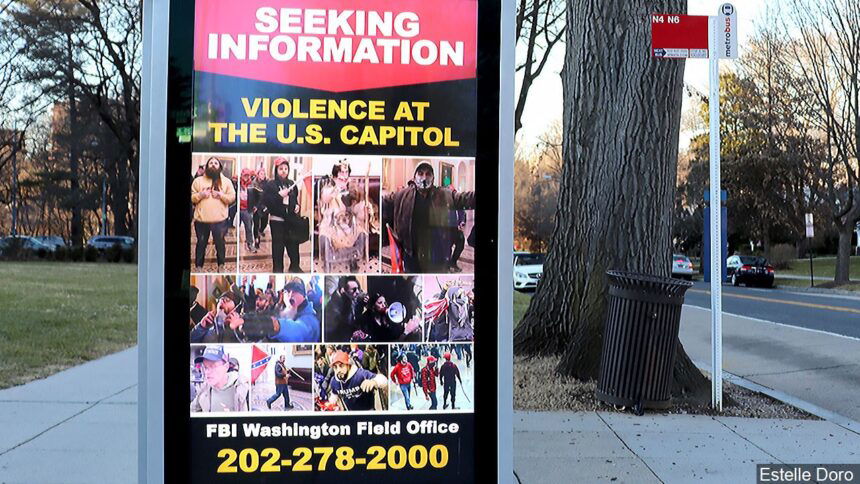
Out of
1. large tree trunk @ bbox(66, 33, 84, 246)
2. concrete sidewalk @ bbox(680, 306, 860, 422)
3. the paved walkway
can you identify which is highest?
large tree trunk @ bbox(66, 33, 84, 246)

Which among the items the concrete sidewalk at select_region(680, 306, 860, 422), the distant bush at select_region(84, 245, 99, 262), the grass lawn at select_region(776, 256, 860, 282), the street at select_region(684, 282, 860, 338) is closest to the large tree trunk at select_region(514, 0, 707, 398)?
the concrete sidewalk at select_region(680, 306, 860, 422)

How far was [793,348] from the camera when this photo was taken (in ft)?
38.9

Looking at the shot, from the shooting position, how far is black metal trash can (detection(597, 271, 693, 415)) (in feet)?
21.1

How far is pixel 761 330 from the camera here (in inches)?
562

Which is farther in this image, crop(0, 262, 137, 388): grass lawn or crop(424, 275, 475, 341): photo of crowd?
crop(0, 262, 137, 388): grass lawn

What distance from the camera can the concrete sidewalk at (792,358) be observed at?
27.7 ft

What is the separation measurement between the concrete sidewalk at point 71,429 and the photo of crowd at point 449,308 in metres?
2.69

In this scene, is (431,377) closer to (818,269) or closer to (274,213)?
(274,213)

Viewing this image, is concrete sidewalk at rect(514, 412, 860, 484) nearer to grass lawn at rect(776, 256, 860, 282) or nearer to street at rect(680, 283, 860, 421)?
street at rect(680, 283, 860, 421)

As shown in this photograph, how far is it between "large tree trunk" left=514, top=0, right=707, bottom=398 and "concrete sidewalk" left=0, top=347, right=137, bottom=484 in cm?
416

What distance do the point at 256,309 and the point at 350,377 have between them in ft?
1.63

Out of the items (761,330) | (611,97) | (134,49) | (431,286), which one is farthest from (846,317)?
(134,49)

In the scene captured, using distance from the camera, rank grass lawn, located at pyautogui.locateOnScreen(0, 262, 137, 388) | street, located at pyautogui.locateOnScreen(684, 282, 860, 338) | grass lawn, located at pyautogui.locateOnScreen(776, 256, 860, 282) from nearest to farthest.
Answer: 1. grass lawn, located at pyautogui.locateOnScreen(0, 262, 137, 388)
2. street, located at pyautogui.locateOnScreen(684, 282, 860, 338)
3. grass lawn, located at pyautogui.locateOnScreen(776, 256, 860, 282)

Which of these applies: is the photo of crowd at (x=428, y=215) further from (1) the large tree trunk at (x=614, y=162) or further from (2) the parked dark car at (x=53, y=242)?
(2) the parked dark car at (x=53, y=242)
